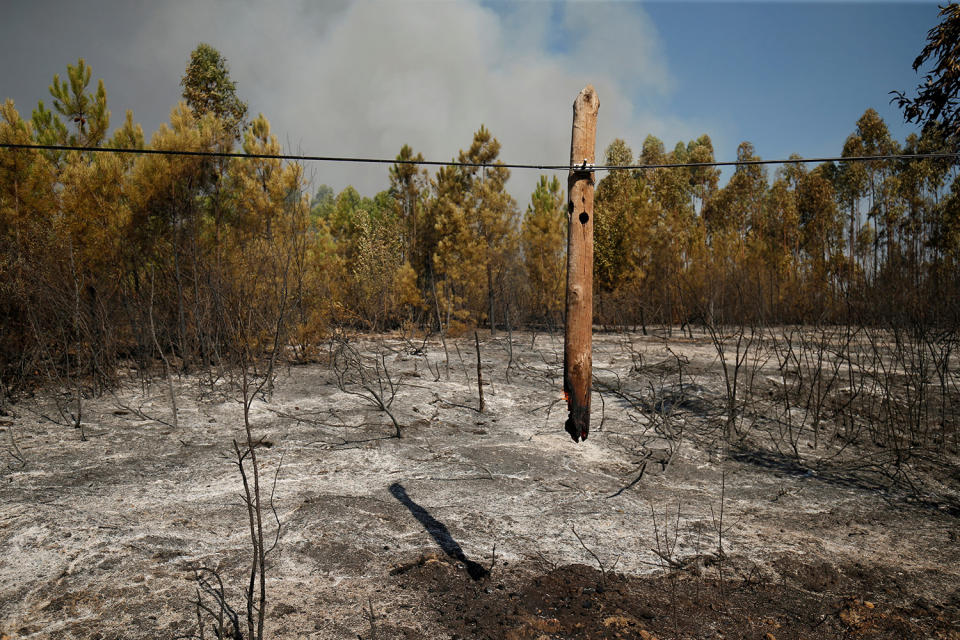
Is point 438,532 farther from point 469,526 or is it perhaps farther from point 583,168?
point 583,168

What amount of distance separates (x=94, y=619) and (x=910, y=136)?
98.0ft

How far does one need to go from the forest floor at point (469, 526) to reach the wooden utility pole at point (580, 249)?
142cm

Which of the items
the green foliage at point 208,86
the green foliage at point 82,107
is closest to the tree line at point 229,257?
the green foliage at point 82,107

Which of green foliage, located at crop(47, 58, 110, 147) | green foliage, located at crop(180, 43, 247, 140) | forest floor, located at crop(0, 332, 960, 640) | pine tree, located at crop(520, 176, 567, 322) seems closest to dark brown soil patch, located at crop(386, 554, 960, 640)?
forest floor, located at crop(0, 332, 960, 640)

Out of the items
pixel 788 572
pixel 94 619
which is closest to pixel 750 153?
pixel 788 572

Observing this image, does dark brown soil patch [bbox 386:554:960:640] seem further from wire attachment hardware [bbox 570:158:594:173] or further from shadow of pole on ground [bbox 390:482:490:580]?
wire attachment hardware [bbox 570:158:594:173]

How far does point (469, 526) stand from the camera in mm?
4695

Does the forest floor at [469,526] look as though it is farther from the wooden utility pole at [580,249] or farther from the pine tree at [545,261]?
the pine tree at [545,261]

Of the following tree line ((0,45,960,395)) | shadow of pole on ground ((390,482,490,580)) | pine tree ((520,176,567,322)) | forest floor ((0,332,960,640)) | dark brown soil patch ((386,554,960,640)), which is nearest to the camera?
dark brown soil patch ((386,554,960,640))

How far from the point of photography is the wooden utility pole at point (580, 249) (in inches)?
133

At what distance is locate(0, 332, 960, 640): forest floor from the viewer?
11.3 ft

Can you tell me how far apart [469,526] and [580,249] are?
2.57 meters

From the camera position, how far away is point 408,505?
16.6ft

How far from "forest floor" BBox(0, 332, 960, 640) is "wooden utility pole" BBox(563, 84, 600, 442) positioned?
1418mm
